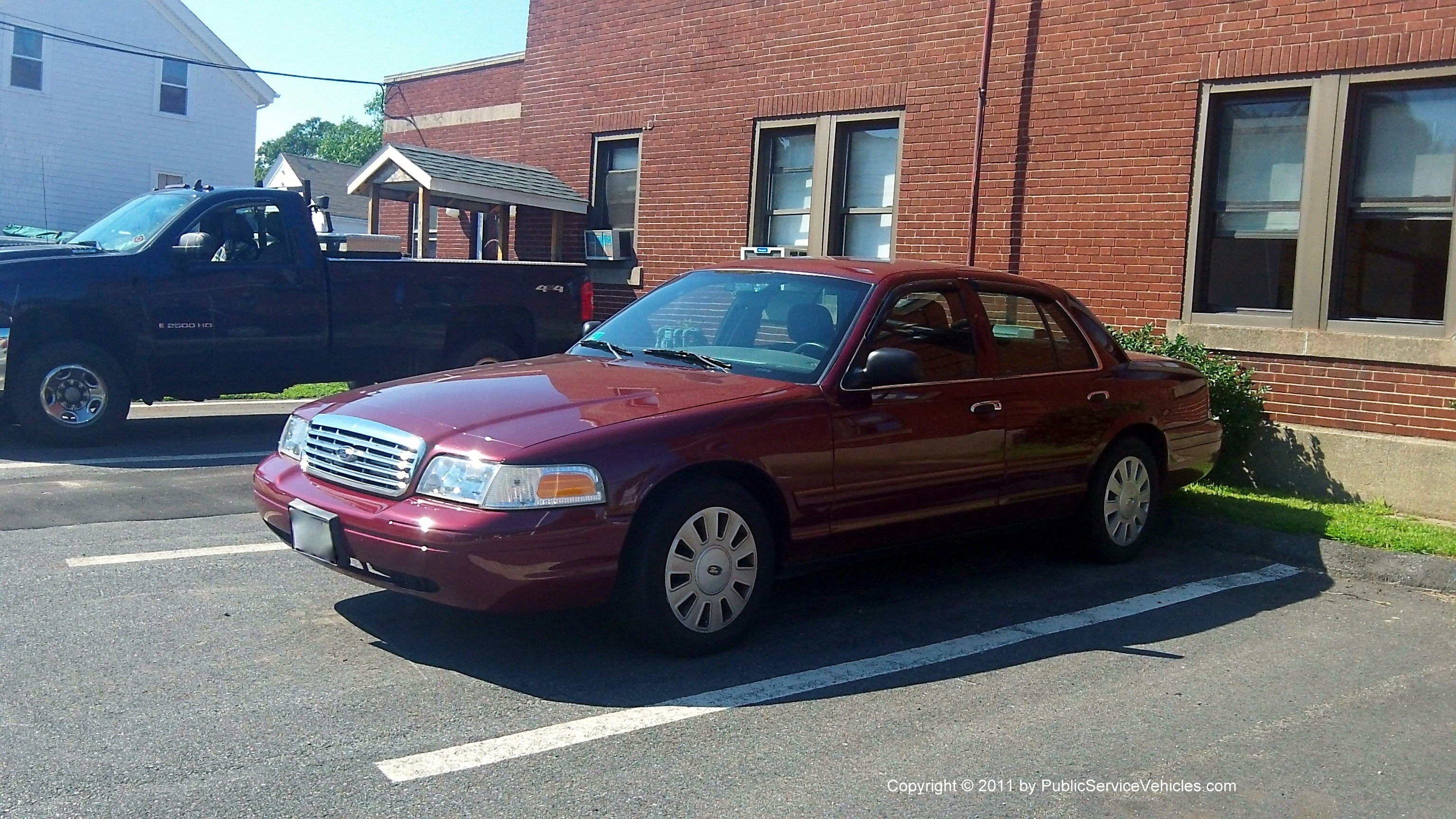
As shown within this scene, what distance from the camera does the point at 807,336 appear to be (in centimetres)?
600

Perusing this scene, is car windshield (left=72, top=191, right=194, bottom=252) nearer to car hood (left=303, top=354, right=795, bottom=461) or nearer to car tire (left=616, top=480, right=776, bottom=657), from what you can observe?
car hood (left=303, top=354, right=795, bottom=461)

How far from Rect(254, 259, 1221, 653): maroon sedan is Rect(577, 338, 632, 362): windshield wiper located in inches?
0.8

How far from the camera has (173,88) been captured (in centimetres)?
3072

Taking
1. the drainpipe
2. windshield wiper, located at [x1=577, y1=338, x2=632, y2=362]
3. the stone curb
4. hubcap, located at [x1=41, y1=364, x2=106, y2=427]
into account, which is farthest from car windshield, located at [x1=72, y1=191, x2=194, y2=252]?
the stone curb

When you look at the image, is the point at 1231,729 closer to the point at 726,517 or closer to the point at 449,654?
the point at 726,517

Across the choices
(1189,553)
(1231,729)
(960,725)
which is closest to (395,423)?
(960,725)

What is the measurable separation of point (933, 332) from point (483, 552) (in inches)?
106

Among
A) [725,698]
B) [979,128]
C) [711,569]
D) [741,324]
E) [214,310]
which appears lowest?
[725,698]

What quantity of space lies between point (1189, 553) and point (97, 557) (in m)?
6.07

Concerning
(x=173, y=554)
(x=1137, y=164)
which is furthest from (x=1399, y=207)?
(x=173, y=554)

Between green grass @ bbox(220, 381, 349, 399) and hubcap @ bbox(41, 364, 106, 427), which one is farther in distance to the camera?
green grass @ bbox(220, 381, 349, 399)

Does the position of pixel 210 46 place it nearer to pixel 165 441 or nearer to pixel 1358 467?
pixel 165 441

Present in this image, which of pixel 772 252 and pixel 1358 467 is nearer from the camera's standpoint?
pixel 1358 467

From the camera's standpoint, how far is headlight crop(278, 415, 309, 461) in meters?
5.53
